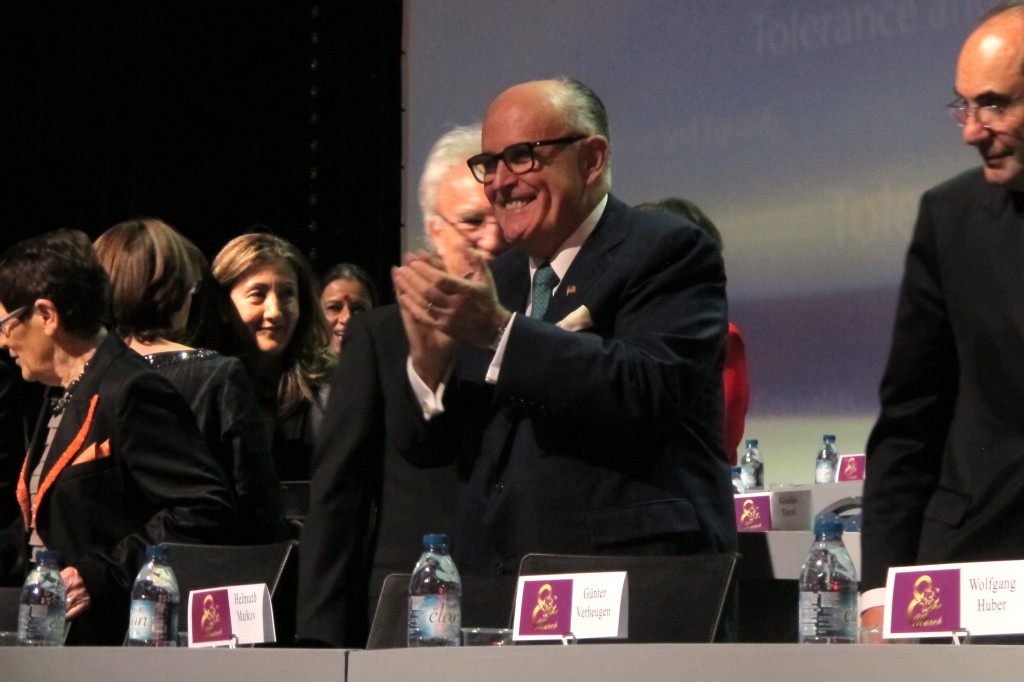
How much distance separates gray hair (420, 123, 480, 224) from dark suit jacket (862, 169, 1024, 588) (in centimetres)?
97

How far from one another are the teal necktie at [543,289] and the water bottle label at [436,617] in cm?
62

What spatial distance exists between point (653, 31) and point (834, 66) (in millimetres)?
674

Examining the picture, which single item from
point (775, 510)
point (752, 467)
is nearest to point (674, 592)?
point (775, 510)

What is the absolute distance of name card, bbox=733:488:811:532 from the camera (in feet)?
11.3

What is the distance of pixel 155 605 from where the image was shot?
244 cm

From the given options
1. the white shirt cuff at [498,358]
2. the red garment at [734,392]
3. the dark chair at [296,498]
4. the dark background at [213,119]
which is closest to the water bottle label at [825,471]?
the red garment at [734,392]

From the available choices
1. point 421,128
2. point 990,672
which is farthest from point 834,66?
point 990,672

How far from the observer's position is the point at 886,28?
479cm

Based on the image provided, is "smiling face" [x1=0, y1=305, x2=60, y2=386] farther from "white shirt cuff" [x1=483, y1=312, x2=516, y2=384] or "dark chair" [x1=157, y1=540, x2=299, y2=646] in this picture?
"white shirt cuff" [x1=483, y1=312, x2=516, y2=384]

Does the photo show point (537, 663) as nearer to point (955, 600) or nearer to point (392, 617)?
point (955, 600)

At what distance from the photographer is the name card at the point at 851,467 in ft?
13.9

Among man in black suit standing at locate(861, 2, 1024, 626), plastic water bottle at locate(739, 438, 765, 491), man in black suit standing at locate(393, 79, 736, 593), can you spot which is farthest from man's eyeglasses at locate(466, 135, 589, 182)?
plastic water bottle at locate(739, 438, 765, 491)

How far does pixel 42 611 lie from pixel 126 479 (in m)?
0.59

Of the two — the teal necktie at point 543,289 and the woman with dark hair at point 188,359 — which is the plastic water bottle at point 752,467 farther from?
the teal necktie at point 543,289
